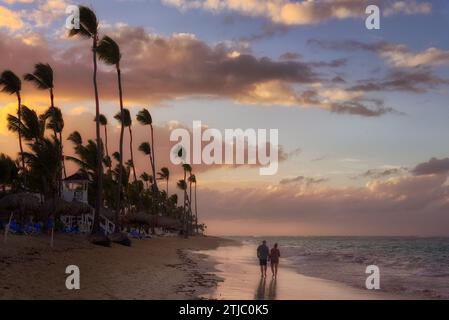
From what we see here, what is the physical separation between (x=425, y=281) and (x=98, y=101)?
25101mm

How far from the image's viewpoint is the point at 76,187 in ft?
159

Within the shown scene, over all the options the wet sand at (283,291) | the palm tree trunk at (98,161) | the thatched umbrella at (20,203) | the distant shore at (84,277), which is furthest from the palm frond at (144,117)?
the wet sand at (283,291)

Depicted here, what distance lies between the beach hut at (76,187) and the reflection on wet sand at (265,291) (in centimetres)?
2755

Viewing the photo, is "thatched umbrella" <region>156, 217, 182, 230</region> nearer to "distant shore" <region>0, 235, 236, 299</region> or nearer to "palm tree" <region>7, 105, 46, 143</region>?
"palm tree" <region>7, 105, 46, 143</region>

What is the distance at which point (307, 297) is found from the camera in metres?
18.7

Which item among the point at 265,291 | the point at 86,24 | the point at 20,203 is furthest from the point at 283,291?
the point at 86,24

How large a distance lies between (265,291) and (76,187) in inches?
1303

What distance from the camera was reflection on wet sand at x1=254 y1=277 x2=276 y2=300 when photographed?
58.7ft

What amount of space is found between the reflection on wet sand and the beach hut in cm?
2755

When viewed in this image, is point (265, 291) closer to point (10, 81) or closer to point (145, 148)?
point (10, 81)

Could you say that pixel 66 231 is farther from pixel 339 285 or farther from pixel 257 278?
pixel 339 285

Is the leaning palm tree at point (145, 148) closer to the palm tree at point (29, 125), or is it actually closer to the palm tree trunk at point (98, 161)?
the palm tree at point (29, 125)

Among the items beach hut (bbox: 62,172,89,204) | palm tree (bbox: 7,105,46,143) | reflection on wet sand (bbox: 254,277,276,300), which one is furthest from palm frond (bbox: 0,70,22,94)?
reflection on wet sand (bbox: 254,277,276,300)
